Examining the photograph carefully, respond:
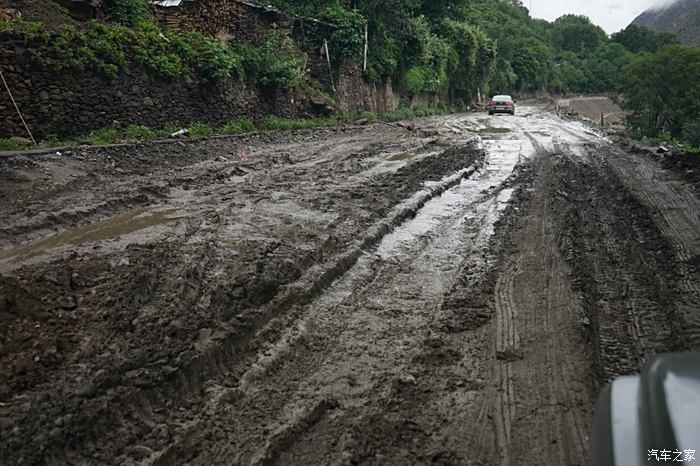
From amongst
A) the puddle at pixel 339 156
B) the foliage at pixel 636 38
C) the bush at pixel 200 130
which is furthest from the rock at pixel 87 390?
the foliage at pixel 636 38

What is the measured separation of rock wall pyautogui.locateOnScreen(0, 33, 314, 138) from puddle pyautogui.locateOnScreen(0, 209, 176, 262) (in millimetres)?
5851

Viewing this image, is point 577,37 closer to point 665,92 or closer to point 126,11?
point 665,92

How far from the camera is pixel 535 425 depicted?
285cm

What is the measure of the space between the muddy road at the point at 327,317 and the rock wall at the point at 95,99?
3.39 metres

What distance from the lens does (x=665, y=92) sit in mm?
26938

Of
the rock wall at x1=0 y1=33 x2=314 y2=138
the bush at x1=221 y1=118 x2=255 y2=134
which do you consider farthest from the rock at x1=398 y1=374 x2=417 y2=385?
the bush at x1=221 y1=118 x2=255 y2=134

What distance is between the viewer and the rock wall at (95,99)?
428 inches

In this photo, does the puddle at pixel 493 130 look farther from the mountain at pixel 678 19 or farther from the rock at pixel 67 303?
the mountain at pixel 678 19

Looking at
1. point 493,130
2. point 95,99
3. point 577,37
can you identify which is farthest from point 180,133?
point 577,37

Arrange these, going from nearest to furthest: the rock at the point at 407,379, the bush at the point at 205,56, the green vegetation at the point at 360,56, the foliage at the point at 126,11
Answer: the rock at the point at 407,379 < the green vegetation at the point at 360,56 < the foliage at the point at 126,11 < the bush at the point at 205,56

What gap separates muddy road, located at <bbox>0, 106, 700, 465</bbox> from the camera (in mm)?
2754

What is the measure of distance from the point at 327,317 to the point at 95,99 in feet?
35.8

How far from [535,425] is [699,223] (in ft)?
15.7

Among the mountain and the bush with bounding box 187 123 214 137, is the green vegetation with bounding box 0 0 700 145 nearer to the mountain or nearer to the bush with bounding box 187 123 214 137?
the bush with bounding box 187 123 214 137
